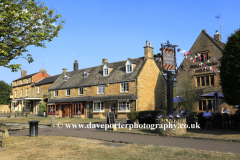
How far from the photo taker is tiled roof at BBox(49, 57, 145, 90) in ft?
109

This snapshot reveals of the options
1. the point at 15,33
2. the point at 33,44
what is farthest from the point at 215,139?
the point at 15,33

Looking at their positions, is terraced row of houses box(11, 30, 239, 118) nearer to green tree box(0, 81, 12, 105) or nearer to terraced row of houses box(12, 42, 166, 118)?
terraced row of houses box(12, 42, 166, 118)

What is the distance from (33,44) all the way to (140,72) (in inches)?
764

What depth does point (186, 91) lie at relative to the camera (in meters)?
27.8

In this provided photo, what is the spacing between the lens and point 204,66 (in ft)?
92.2

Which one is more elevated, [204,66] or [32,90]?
[204,66]

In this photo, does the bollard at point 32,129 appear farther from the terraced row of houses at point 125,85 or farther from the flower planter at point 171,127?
the terraced row of houses at point 125,85

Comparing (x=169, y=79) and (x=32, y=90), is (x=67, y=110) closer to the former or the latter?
(x=32, y=90)

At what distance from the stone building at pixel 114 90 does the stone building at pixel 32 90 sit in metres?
8.57

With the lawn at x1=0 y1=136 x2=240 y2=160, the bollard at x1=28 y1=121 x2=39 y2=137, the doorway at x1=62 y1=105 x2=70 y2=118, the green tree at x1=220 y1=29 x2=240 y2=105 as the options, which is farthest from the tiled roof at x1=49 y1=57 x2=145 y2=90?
the lawn at x1=0 y1=136 x2=240 y2=160

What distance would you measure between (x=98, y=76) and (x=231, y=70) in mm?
26706

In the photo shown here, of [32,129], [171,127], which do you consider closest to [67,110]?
[32,129]

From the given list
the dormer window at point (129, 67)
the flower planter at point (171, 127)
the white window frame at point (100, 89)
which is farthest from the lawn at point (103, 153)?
the white window frame at point (100, 89)

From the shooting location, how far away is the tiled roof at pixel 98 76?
109ft
